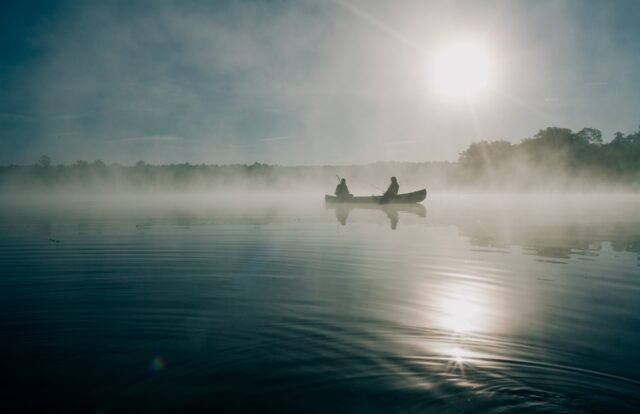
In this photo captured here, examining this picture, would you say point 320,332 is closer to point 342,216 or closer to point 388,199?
point 342,216

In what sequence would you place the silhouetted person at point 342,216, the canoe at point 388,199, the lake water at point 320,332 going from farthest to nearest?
1. the canoe at point 388,199
2. the silhouetted person at point 342,216
3. the lake water at point 320,332

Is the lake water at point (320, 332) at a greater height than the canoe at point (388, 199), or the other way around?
the canoe at point (388, 199)

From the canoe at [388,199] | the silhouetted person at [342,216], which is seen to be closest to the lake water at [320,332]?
the silhouetted person at [342,216]

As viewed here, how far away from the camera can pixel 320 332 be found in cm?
627

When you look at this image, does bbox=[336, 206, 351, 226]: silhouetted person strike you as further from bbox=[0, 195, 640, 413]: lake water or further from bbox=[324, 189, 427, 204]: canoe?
bbox=[0, 195, 640, 413]: lake water

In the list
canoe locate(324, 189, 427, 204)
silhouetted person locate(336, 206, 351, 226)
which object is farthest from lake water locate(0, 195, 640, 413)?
canoe locate(324, 189, 427, 204)

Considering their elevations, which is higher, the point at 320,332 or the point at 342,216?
the point at 342,216

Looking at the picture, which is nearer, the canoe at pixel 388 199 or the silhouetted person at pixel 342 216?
the silhouetted person at pixel 342 216

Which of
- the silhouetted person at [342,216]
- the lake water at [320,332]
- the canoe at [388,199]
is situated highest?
the canoe at [388,199]

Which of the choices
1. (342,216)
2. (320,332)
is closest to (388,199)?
(342,216)

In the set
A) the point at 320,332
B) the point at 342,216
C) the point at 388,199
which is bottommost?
the point at 320,332

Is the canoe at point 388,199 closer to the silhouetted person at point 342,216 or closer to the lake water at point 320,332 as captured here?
the silhouetted person at point 342,216

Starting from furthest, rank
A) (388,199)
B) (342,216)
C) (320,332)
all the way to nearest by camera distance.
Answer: (388,199) < (342,216) < (320,332)

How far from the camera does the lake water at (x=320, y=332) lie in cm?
435
